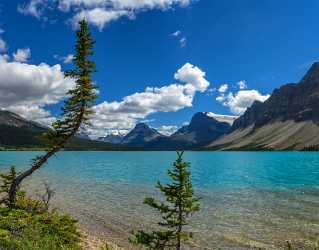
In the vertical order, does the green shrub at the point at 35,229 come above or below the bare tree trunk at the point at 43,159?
below

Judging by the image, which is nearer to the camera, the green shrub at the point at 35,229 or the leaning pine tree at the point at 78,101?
the green shrub at the point at 35,229

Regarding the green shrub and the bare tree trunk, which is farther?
the bare tree trunk

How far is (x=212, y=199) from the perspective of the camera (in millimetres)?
63406

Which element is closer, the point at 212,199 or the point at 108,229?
the point at 108,229

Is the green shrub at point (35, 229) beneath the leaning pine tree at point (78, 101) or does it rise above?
beneath

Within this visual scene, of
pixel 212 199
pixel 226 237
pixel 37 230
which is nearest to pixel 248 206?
pixel 212 199

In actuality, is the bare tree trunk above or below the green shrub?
above

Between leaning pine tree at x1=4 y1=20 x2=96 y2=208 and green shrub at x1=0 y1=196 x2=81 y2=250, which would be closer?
green shrub at x1=0 y1=196 x2=81 y2=250

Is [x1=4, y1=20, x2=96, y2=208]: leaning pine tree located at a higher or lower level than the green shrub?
higher

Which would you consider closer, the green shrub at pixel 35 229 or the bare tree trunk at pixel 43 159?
the green shrub at pixel 35 229

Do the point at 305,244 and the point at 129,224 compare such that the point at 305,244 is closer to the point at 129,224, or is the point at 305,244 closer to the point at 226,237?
the point at 226,237

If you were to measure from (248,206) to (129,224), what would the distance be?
19.9 metres

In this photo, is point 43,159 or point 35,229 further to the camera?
point 43,159

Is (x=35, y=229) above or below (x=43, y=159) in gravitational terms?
below
